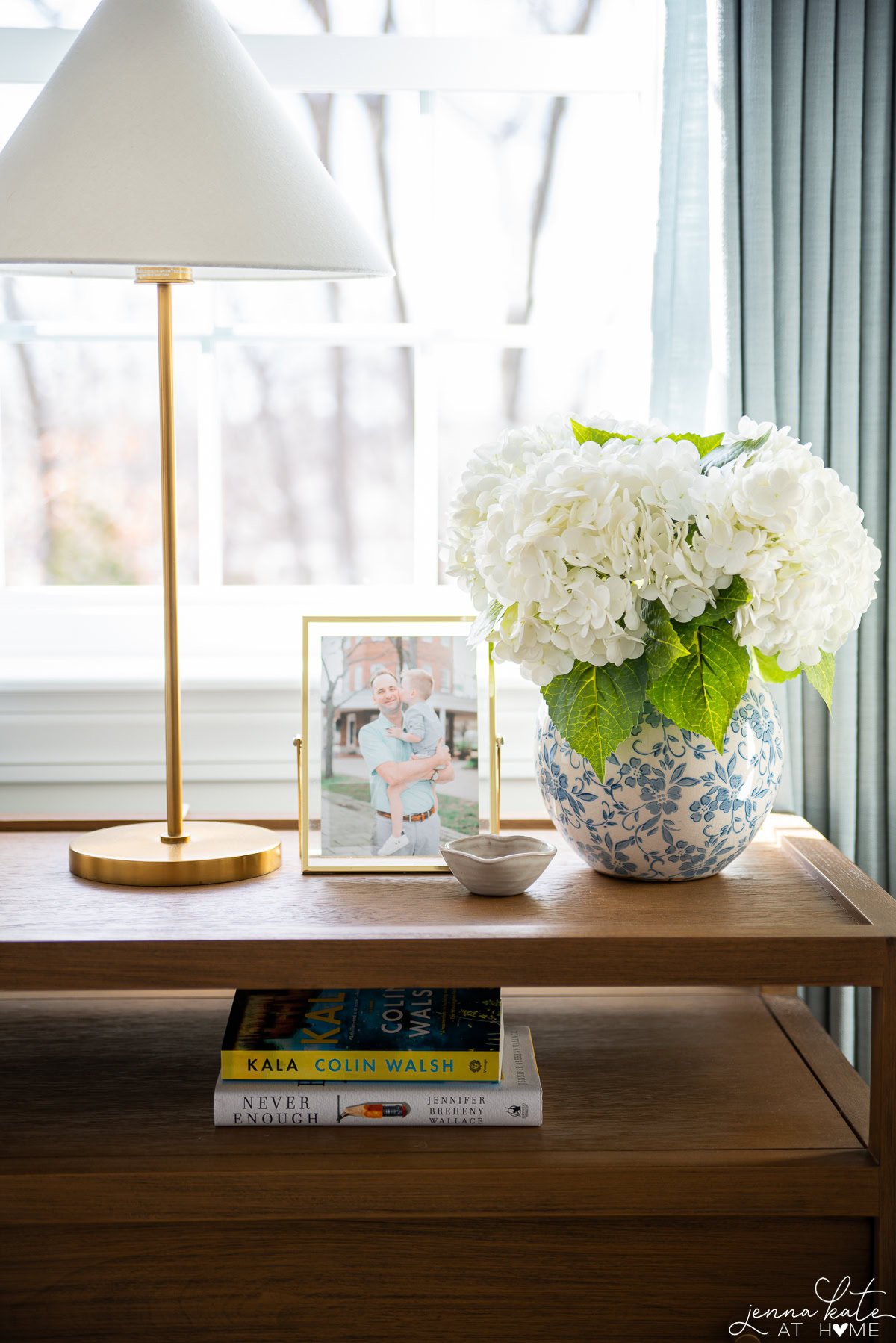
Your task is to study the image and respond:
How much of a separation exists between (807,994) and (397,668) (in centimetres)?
77

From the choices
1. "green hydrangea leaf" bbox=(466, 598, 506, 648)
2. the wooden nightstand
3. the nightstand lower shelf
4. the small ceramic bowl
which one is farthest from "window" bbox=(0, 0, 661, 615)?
the nightstand lower shelf

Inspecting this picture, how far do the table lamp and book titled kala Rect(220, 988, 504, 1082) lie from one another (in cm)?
73

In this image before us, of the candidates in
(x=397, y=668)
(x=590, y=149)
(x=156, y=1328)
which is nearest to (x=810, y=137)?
(x=590, y=149)

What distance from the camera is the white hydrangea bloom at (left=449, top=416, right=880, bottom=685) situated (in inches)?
42.1

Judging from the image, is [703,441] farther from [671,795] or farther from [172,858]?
[172,858]

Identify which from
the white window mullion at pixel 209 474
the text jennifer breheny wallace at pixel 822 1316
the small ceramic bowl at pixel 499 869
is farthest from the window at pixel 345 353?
the text jennifer breheny wallace at pixel 822 1316

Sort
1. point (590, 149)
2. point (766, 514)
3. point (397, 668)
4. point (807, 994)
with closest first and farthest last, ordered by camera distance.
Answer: point (766, 514)
point (397, 668)
point (807, 994)
point (590, 149)

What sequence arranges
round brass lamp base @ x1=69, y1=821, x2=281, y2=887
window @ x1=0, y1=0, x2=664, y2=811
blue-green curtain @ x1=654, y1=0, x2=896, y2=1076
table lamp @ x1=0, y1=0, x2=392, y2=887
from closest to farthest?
A: table lamp @ x1=0, y1=0, x2=392, y2=887
round brass lamp base @ x1=69, y1=821, x2=281, y2=887
blue-green curtain @ x1=654, y1=0, x2=896, y2=1076
window @ x1=0, y1=0, x2=664, y2=811

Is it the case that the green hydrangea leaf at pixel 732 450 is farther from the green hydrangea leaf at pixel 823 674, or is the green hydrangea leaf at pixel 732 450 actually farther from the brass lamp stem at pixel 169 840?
the brass lamp stem at pixel 169 840

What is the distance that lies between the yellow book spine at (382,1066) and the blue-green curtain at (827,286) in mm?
609

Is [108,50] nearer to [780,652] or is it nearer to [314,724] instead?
[314,724]

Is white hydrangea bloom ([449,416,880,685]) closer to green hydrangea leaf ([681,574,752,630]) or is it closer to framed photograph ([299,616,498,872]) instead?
green hydrangea leaf ([681,574,752,630])

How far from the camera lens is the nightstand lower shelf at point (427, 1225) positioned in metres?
1.05

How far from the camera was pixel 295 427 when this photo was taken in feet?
5.96
